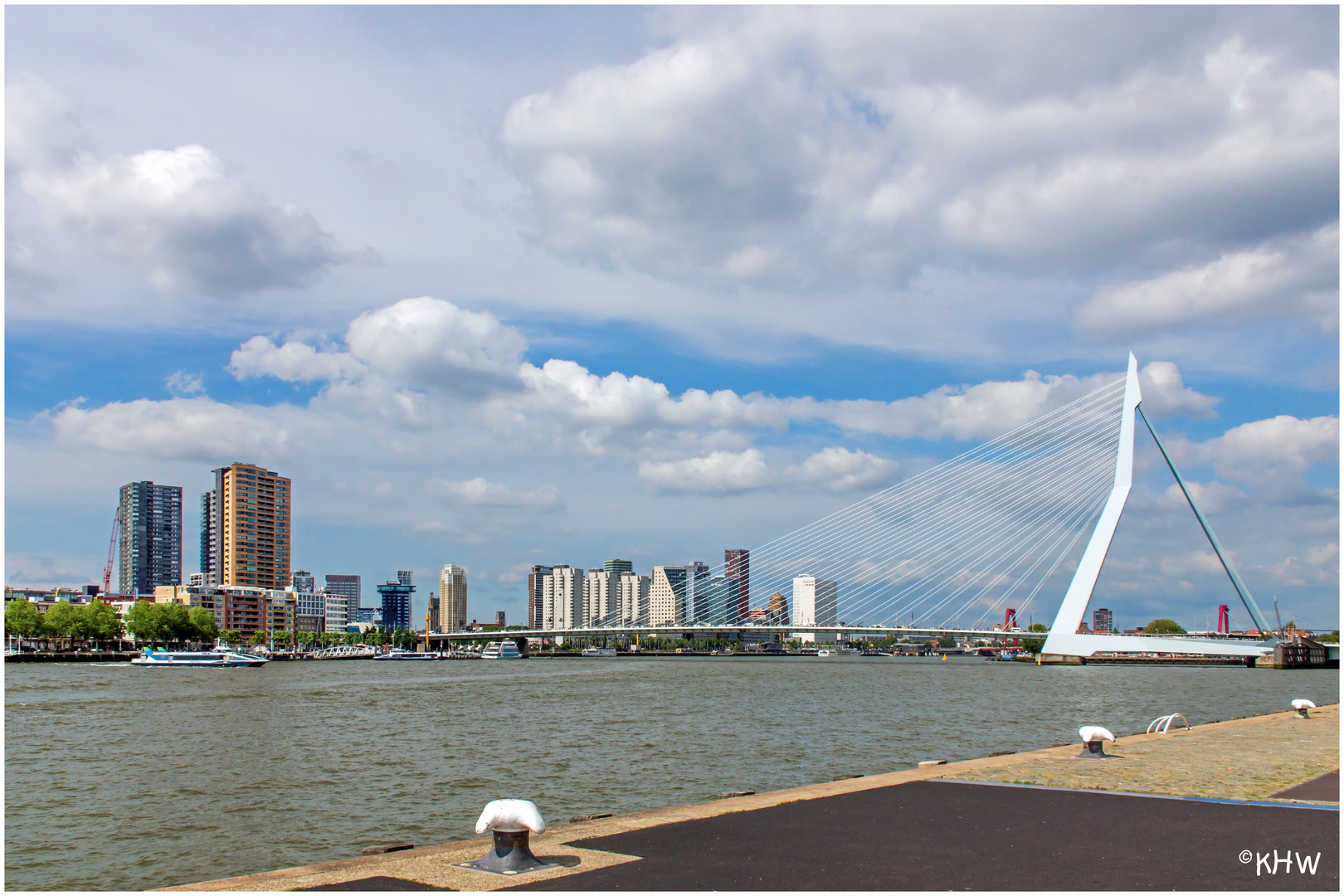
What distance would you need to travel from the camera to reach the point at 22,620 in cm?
10900

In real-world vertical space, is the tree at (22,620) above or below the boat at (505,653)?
above

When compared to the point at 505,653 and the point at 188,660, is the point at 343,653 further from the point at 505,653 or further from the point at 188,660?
the point at 188,660

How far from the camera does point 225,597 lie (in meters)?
167

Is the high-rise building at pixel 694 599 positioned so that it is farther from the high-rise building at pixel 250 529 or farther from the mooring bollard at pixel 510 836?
the mooring bollard at pixel 510 836

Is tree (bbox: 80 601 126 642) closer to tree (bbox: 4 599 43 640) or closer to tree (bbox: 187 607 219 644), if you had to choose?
tree (bbox: 4 599 43 640)

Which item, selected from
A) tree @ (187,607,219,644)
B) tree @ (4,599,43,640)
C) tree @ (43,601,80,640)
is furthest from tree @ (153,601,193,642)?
tree @ (4,599,43,640)

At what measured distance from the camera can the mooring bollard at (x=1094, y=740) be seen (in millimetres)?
14836

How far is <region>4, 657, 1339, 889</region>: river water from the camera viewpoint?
1534 centimetres

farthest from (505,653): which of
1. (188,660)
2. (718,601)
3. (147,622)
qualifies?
(188,660)

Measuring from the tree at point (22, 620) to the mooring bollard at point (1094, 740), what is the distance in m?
121

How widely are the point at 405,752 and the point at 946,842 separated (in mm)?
19559

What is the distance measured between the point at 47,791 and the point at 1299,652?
106651mm

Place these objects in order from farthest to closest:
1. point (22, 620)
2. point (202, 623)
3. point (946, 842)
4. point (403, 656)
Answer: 1. point (403, 656)
2. point (202, 623)
3. point (22, 620)
4. point (946, 842)

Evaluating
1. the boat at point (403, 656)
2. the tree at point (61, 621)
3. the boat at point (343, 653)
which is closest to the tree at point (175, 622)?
the tree at point (61, 621)
